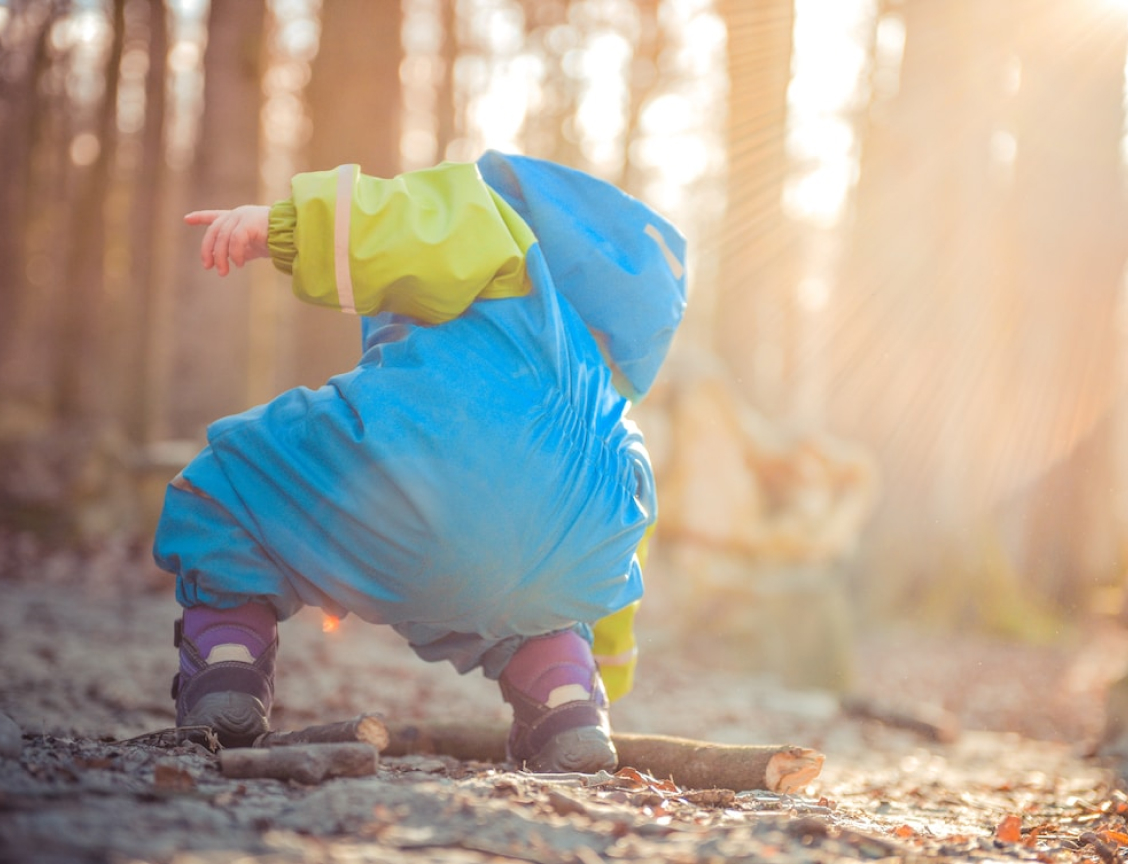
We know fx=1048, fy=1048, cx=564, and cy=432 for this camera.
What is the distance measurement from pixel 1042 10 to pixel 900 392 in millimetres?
3289

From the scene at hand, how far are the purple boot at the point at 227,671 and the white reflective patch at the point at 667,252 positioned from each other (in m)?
1.30

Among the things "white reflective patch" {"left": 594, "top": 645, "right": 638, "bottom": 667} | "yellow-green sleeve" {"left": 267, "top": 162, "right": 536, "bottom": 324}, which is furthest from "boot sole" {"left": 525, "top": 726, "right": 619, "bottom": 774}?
"yellow-green sleeve" {"left": 267, "top": 162, "right": 536, "bottom": 324}

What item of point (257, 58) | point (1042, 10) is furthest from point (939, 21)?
point (257, 58)

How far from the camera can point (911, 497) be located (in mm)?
9641

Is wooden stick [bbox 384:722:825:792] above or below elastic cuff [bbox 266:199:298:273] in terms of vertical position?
below

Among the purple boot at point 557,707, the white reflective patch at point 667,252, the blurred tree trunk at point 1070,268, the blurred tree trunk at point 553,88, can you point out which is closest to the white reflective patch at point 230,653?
the purple boot at point 557,707

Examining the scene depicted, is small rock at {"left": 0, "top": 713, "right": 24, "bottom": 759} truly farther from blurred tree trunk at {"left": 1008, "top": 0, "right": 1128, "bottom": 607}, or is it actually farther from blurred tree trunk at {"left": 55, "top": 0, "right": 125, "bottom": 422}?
blurred tree trunk at {"left": 55, "top": 0, "right": 125, "bottom": 422}

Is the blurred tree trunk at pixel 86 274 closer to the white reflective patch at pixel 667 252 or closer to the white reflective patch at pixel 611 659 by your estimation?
the white reflective patch at pixel 611 659

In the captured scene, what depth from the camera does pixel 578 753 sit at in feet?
7.95

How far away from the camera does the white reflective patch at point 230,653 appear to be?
7.72 feet

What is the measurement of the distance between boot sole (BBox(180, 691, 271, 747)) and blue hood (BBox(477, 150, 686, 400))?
47.1 inches

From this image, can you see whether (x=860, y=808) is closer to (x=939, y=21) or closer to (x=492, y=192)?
(x=492, y=192)

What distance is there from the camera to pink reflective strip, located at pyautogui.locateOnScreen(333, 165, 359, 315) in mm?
2197

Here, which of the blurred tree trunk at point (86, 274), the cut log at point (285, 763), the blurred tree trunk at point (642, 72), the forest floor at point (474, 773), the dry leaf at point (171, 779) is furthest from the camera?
the blurred tree trunk at point (642, 72)
